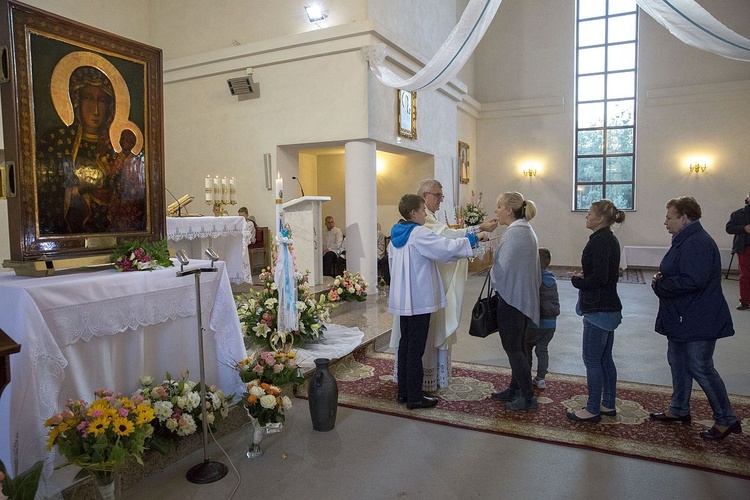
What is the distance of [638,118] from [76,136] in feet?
44.8

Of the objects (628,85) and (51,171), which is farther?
(628,85)

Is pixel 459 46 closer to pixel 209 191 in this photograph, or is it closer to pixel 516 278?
pixel 516 278

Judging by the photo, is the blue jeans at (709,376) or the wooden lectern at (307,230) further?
the wooden lectern at (307,230)

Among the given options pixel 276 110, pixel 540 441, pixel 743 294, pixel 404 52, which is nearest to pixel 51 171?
pixel 540 441

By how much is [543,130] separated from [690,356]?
12.0 meters

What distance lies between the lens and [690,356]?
3.54 metres

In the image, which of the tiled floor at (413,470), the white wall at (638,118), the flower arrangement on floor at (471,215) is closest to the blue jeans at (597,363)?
the tiled floor at (413,470)

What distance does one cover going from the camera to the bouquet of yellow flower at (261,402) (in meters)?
3.33

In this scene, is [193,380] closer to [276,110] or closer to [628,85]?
[276,110]

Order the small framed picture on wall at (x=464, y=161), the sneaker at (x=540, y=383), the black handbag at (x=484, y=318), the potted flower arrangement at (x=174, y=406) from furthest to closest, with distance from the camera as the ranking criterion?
1. the small framed picture on wall at (x=464, y=161)
2. the sneaker at (x=540, y=383)
3. the black handbag at (x=484, y=318)
4. the potted flower arrangement at (x=174, y=406)

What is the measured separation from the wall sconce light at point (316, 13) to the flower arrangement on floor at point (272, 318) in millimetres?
4753

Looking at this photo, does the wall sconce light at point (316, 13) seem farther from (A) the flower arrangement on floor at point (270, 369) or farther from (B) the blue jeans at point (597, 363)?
(B) the blue jeans at point (597, 363)

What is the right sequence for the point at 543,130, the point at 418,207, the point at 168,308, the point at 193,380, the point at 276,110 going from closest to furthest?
the point at 168,308, the point at 193,380, the point at 418,207, the point at 276,110, the point at 543,130

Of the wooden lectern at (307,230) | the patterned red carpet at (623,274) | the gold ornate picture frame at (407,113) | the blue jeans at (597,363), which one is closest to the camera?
the blue jeans at (597,363)
